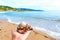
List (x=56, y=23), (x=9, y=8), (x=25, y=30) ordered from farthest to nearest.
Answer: (x=9, y=8) < (x=56, y=23) < (x=25, y=30)

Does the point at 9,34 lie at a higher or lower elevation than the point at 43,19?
lower

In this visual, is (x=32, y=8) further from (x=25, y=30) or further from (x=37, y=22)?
(x=25, y=30)

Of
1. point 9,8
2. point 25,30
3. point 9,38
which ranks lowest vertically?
point 9,38

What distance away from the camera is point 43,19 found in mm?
2434

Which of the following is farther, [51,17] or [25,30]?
[51,17]

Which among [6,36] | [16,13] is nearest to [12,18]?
[16,13]

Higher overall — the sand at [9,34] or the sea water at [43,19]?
the sea water at [43,19]

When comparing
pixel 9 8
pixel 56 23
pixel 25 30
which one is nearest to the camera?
pixel 25 30

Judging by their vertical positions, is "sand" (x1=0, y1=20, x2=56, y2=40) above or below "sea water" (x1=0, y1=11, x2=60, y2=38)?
below

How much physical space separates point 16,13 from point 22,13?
8cm

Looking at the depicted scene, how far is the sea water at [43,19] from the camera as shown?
2.39 meters

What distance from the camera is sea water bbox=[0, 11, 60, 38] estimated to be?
7.84ft

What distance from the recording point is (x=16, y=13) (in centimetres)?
251

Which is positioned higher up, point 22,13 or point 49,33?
point 22,13
